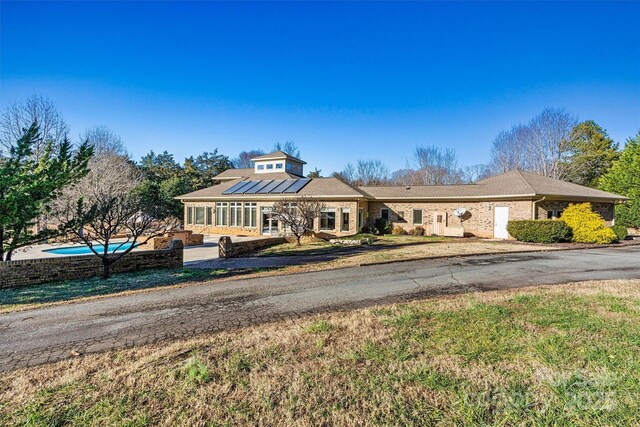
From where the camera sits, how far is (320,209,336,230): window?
73.7 feet

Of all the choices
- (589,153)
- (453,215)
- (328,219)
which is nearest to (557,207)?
(453,215)

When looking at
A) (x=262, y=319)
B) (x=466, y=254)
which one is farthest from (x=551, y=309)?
(x=466, y=254)

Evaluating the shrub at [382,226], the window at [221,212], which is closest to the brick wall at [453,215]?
the shrub at [382,226]

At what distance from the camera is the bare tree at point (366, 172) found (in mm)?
51375

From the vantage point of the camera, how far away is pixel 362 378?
333 cm

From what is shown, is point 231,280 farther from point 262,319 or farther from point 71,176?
point 71,176

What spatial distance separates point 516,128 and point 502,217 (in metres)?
22.4

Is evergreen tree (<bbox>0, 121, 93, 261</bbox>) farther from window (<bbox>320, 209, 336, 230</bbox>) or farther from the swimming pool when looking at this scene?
window (<bbox>320, 209, 336, 230</bbox>)

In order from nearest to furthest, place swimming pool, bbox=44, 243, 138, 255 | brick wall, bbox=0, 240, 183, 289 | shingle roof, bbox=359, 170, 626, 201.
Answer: brick wall, bbox=0, 240, 183, 289, swimming pool, bbox=44, 243, 138, 255, shingle roof, bbox=359, 170, 626, 201

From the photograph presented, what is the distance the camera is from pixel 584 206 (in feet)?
58.1

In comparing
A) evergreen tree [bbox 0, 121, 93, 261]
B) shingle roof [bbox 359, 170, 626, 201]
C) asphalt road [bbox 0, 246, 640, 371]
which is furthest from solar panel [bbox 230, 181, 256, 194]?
asphalt road [bbox 0, 246, 640, 371]

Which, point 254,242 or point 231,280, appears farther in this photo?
point 254,242

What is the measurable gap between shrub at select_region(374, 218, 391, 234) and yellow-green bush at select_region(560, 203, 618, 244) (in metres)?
10.6

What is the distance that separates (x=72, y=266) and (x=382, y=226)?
18524 millimetres
